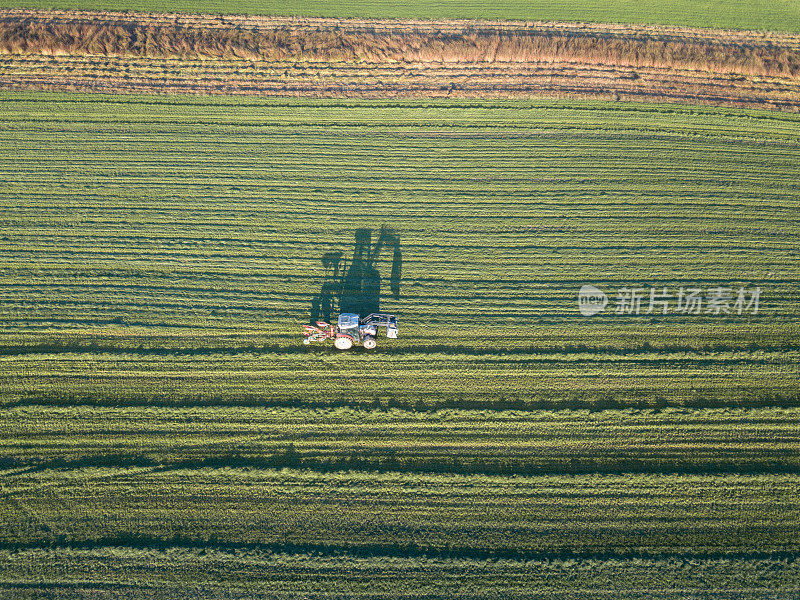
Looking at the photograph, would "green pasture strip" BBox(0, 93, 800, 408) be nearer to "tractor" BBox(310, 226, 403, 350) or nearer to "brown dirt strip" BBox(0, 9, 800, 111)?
"tractor" BBox(310, 226, 403, 350)

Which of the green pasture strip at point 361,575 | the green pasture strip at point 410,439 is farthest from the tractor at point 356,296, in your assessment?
the green pasture strip at point 361,575

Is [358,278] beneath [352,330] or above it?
above

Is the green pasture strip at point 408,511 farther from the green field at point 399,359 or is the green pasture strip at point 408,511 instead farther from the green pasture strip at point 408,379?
the green pasture strip at point 408,379

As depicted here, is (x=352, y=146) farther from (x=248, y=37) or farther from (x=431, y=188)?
(x=248, y=37)

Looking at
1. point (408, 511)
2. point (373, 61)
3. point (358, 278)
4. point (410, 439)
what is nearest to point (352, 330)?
point (358, 278)

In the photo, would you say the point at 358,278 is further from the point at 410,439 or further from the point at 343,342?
the point at 410,439

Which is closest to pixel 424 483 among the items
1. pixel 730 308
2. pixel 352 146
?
pixel 730 308
